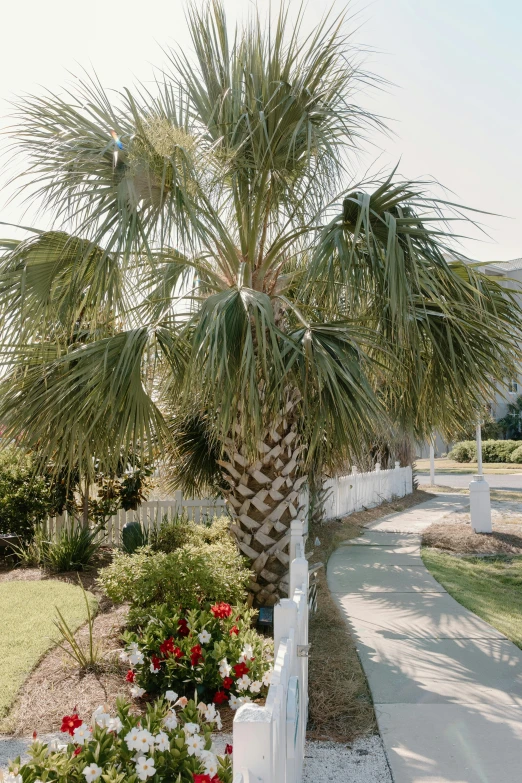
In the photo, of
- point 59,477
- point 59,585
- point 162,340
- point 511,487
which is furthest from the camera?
point 511,487

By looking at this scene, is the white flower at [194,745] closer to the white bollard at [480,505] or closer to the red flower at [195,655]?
the red flower at [195,655]

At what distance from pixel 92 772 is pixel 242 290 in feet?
11.8

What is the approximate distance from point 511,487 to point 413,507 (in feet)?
24.4

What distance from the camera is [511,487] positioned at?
22.3 metres

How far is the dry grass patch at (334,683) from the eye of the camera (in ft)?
13.2

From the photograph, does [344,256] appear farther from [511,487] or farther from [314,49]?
[511,487]

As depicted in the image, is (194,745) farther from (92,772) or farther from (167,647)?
(167,647)

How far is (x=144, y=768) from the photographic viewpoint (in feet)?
8.05

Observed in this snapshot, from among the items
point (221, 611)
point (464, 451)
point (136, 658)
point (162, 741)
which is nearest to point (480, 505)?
point (221, 611)

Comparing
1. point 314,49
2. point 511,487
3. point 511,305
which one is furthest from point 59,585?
point 511,487

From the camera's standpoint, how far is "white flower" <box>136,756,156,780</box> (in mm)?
2435

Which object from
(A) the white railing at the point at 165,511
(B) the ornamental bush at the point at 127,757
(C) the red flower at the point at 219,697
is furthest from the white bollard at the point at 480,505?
(B) the ornamental bush at the point at 127,757

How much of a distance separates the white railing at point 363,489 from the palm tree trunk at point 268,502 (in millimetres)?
4929

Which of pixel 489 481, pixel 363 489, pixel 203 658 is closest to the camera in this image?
pixel 203 658
